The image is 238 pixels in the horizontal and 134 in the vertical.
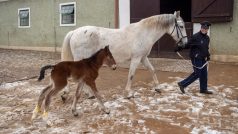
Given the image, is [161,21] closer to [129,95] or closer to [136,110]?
[129,95]

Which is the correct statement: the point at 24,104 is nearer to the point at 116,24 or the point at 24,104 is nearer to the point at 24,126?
the point at 24,126

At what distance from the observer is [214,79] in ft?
30.7

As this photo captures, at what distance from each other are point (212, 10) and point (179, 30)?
5.24m

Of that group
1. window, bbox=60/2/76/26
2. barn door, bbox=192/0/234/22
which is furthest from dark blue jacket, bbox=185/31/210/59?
window, bbox=60/2/76/26

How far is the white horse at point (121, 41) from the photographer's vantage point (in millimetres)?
7330

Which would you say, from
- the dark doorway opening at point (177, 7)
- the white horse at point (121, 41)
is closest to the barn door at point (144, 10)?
the dark doorway opening at point (177, 7)

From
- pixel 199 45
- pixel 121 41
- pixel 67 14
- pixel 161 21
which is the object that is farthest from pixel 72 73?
pixel 67 14

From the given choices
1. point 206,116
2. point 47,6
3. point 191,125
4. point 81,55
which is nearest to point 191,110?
point 206,116

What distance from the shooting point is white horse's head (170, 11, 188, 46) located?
7.61 metres

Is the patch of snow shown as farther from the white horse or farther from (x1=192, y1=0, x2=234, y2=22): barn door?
(x1=192, y1=0, x2=234, y2=22): barn door

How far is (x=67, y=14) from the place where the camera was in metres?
18.0

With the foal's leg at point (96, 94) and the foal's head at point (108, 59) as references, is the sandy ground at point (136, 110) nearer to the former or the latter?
the foal's leg at point (96, 94)

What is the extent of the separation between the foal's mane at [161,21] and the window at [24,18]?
47.8 feet

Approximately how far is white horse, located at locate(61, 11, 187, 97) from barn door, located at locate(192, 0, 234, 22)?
16.6 ft
